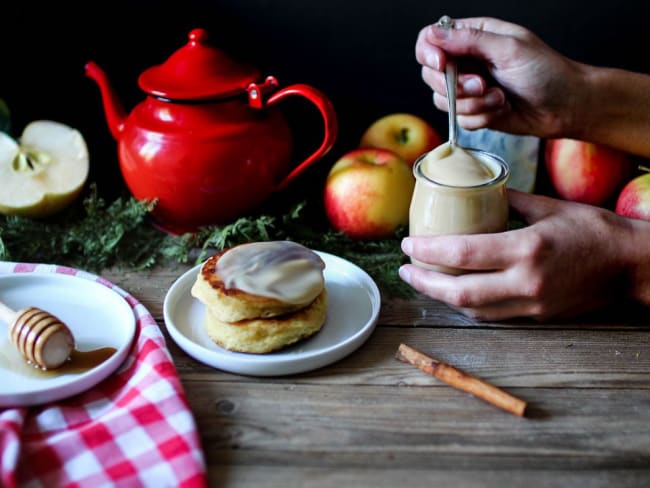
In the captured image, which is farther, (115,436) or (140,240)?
(140,240)

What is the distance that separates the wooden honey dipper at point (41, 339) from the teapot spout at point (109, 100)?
1.48ft

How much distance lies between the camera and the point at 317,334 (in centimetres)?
88

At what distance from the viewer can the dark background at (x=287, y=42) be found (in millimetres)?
1269

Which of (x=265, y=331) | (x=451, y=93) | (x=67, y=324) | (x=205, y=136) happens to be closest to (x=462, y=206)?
(x=451, y=93)

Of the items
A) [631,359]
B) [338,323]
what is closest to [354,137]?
[338,323]

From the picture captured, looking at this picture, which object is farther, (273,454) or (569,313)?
(569,313)

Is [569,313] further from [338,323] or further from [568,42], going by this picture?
[568,42]

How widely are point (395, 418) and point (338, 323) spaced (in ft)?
0.63

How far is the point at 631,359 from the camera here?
0.85 metres

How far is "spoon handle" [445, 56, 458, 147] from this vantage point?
0.93 m

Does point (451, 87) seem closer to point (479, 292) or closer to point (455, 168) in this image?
point (455, 168)

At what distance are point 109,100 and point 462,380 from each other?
76 centimetres

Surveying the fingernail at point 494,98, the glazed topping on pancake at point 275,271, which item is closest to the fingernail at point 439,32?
the fingernail at point 494,98

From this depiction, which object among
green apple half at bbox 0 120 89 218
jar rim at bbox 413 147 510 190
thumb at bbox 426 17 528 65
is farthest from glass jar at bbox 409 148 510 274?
green apple half at bbox 0 120 89 218
